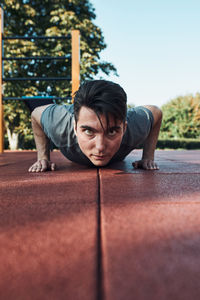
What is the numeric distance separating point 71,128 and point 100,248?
1.32 m

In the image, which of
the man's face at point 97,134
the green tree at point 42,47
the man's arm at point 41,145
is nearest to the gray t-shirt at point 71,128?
the man's arm at point 41,145

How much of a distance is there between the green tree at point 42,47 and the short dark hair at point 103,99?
227 inches

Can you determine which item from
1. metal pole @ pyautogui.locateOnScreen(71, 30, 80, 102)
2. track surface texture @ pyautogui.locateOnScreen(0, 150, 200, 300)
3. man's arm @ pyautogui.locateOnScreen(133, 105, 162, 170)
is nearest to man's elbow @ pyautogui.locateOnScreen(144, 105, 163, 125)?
man's arm @ pyautogui.locateOnScreen(133, 105, 162, 170)

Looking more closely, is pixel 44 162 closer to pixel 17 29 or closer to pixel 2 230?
pixel 2 230

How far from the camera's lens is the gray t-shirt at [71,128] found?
176 centimetres

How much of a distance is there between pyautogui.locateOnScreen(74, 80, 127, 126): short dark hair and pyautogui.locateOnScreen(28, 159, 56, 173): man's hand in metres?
0.50

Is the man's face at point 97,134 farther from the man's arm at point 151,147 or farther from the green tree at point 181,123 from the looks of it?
the green tree at point 181,123

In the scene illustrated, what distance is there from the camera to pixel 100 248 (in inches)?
Result: 19.0

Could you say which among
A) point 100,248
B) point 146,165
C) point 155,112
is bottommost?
point 146,165

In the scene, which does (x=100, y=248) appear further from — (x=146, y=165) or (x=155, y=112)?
(x=155, y=112)

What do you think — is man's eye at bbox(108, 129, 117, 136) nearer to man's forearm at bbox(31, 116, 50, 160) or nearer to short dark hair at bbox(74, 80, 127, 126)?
short dark hair at bbox(74, 80, 127, 126)

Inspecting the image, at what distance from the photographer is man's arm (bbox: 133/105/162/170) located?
76.2 inches

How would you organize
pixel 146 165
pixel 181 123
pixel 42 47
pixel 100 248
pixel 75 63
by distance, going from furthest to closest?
pixel 181 123 → pixel 42 47 → pixel 75 63 → pixel 146 165 → pixel 100 248

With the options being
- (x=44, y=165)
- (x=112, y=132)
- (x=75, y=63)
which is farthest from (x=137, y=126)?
(x=75, y=63)
